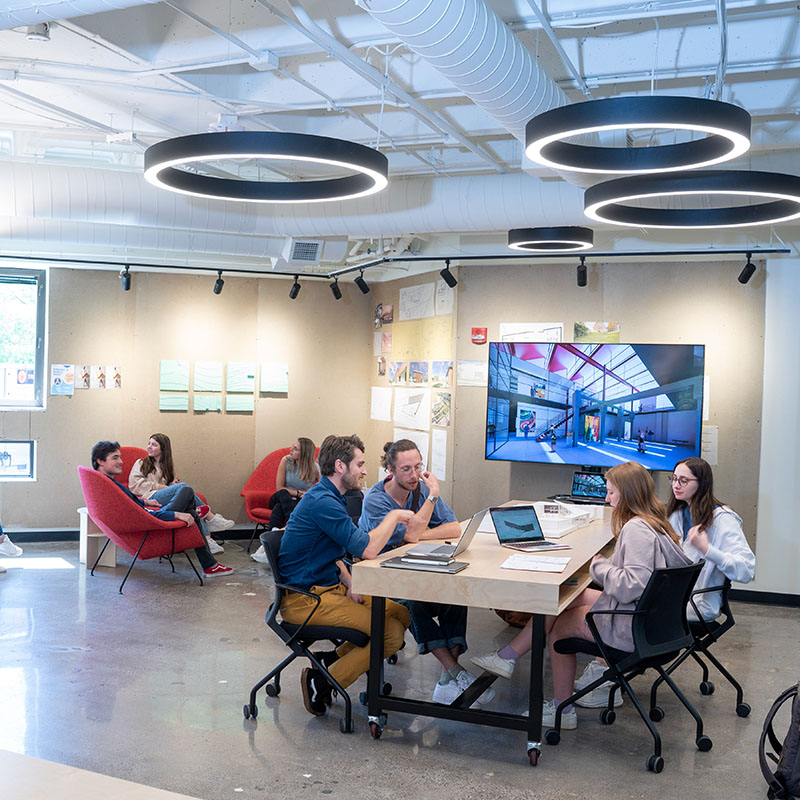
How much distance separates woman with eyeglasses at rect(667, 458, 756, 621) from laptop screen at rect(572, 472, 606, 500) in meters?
2.47

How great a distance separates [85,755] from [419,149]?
16.0 ft

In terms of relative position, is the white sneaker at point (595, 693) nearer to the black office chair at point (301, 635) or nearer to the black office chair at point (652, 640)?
the black office chair at point (652, 640)

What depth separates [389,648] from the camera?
4.66 meters

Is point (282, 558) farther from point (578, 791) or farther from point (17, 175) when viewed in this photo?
point (17, 175)

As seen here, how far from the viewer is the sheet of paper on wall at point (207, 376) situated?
385 inches

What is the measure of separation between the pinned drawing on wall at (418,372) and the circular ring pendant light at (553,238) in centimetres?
200

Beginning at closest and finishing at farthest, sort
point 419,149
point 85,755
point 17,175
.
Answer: point 85,755 < point 17,175 < point 419,149

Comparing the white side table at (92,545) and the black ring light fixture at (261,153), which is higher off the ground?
the black ring light fixture at (261,153)

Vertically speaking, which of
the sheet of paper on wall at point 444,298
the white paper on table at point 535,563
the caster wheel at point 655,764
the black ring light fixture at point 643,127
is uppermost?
the black ring light fixture at point 643,127

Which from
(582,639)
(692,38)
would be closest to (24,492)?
(582,639)

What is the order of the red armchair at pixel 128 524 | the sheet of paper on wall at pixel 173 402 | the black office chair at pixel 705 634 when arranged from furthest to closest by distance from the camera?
the sheet of paper on wall at pixel 173 402
the red armchair at pixel 128 524
the black office chair at pixel 705 634

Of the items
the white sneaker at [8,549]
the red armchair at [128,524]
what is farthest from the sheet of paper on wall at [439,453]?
the white sneaker at [8,549]

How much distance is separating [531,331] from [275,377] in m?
3.06

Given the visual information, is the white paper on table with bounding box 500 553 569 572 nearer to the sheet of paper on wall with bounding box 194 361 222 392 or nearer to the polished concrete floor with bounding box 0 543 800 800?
the polished concrete floor with bounding box 0 543 800 800
